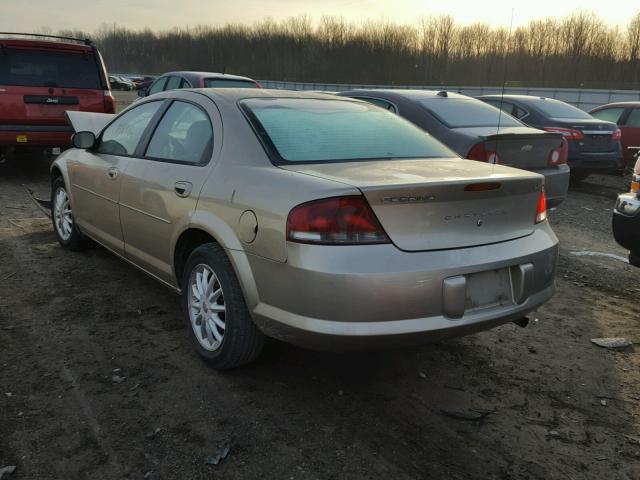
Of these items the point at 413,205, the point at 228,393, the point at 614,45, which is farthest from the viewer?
the point at 614,45

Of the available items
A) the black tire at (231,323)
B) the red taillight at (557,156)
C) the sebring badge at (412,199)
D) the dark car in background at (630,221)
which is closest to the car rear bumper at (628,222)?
the dark car in background at (630,221)

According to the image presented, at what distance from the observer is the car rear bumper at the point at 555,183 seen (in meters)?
6.20

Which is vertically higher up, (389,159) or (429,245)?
(389,159)

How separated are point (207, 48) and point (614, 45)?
253 feet

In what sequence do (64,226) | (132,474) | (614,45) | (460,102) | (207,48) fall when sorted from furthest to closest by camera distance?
(207,48) → (614,45) → (460,102) → (64,226) → (132,474)

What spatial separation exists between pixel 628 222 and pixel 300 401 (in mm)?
3052

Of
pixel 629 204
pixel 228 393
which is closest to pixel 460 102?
pixel 629 204

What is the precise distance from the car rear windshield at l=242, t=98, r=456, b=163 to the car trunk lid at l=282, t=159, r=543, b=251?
180 millimetres

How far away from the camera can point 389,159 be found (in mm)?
3297

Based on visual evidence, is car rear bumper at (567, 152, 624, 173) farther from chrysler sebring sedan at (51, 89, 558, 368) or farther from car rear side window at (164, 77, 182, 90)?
car rear side window at (164, 77, 182, 90)

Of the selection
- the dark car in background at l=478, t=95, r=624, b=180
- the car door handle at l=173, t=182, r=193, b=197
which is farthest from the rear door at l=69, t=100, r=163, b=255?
the dark car in background at l=478, t=95, r=624, b=180

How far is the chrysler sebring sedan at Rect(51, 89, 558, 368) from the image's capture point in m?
2.54

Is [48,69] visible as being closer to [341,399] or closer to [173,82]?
[173,82]

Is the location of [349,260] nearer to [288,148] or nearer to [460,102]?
[288,148]
